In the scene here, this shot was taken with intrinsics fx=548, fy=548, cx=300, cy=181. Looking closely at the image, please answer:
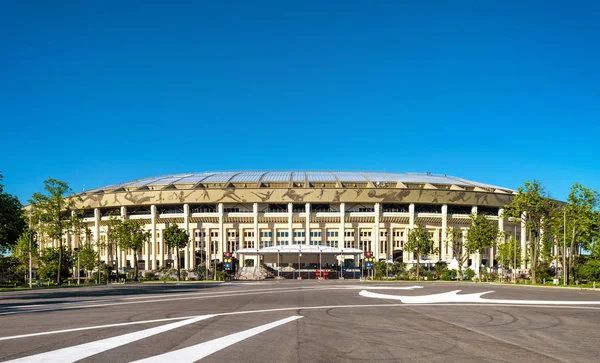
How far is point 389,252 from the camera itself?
335 ft

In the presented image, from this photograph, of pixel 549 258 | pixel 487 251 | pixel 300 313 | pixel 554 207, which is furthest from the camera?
pixel 487 251

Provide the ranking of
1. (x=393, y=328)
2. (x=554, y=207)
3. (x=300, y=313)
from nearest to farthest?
(x=393, y=328)
(x=300, y=313)
(x=554, y=207)

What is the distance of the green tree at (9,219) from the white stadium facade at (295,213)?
5793cm

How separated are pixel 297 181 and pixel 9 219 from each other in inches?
2773

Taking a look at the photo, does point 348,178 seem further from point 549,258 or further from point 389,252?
point 549,258

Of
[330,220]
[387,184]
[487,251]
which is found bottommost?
[487,251]

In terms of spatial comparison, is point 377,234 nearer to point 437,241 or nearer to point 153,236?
point 437,241

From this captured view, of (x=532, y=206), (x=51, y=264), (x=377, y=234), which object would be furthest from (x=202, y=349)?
(x=377, y=234)

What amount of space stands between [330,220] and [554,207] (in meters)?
47.0

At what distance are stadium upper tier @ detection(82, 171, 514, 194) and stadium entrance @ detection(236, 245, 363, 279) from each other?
1657cm

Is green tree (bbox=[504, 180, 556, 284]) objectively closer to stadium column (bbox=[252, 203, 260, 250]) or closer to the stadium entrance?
the stadium entrance

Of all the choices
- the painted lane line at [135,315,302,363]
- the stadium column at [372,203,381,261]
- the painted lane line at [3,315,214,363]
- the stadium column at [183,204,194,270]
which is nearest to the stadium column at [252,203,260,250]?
the stadium column at [183,204,194,270]

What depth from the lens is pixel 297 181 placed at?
109 metres

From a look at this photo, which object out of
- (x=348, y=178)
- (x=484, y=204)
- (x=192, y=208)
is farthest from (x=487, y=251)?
(x=192, y=208)
